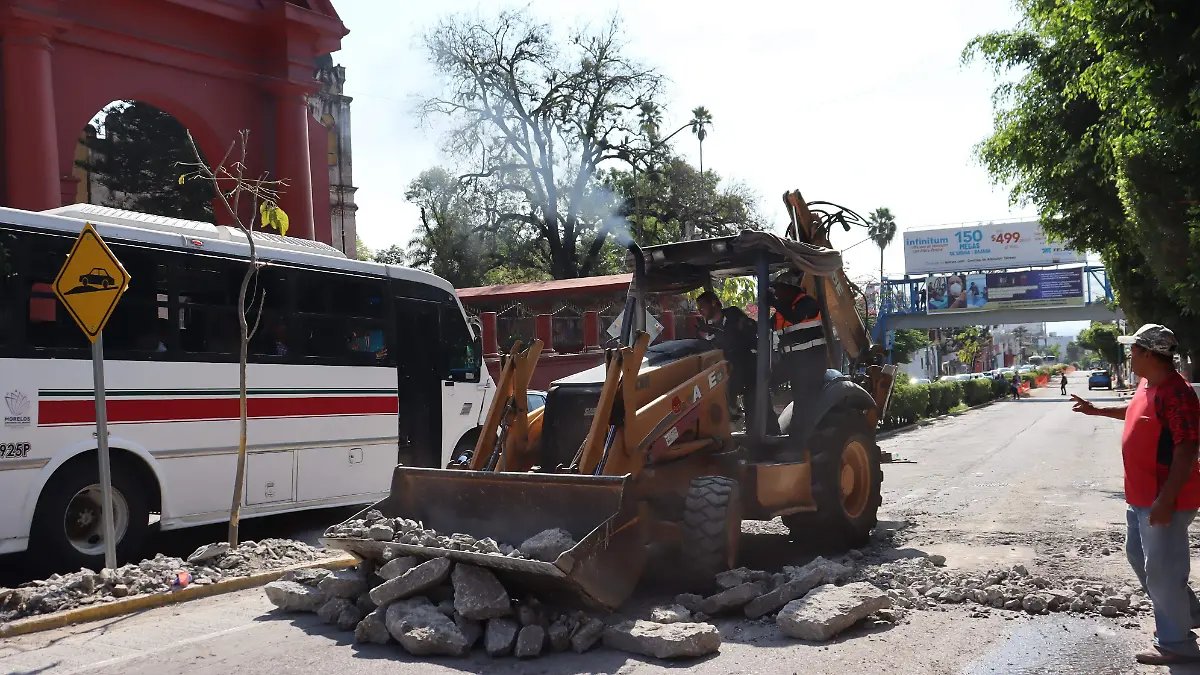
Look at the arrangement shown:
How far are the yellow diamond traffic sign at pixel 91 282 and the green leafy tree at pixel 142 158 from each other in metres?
28.8

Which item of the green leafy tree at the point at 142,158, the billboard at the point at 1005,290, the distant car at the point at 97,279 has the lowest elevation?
the distant car at the point at 97,279

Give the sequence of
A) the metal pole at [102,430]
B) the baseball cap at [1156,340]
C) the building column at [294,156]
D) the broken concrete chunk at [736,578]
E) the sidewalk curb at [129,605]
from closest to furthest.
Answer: the baseball cap at [1156,340] < the broken concrete chunk at [736,578] < the sidewalk curb at [129,605] < the metal pole at [102,430] < the building column at [294,156]

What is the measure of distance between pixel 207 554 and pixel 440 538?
9.93 feet

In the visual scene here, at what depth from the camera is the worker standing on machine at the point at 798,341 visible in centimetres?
876

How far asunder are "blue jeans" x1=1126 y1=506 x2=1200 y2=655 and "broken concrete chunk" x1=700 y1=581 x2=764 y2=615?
2260mm

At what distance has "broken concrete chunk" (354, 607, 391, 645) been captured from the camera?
594 centimetres

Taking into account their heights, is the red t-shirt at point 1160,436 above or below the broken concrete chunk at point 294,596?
above

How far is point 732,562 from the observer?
6980mm

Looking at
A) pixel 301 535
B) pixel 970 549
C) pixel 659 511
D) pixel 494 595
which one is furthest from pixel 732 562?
pixel 301 535

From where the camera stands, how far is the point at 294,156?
21.0m

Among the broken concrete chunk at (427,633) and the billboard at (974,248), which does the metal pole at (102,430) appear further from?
the billboard at (974,248)

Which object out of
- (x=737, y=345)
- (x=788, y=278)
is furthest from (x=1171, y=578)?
(x=788, y=278)

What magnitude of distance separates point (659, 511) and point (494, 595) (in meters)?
1.84

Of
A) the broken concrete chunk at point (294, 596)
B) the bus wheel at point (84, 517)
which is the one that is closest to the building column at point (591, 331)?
the bus wheel at point (84, 517)
